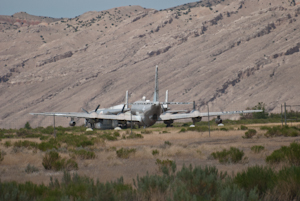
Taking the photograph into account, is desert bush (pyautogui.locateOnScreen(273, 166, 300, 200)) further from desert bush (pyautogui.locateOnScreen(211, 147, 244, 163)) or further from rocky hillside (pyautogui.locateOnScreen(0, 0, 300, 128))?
rocky hillside (pyautogui.locateOnScreen(0, 0, 300, 128))

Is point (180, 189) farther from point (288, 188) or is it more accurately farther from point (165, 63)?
point (165, 63)

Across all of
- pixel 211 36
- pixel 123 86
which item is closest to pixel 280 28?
pixel 211 36

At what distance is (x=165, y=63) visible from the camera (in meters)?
133

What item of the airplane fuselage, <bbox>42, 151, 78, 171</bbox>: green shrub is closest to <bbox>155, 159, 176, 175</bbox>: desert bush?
<bbox>42, 151, 78, 171</bbox>: green shrub

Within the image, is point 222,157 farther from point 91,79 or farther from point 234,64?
point 91,79

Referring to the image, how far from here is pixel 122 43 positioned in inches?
6107

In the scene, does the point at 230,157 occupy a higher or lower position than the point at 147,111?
lower

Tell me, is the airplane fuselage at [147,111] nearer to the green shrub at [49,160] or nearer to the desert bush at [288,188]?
the green shrub at [49,160]

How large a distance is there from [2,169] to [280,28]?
132768 mm

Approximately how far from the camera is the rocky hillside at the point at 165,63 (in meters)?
110

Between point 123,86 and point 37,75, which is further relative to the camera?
point 37,75

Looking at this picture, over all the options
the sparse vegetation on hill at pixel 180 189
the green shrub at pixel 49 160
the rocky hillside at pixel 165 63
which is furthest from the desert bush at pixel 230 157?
the rocky hillside at pixel 165 63

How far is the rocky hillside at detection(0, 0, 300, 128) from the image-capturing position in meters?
110

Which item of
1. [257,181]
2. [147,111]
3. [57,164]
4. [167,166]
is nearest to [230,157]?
[167,166]
